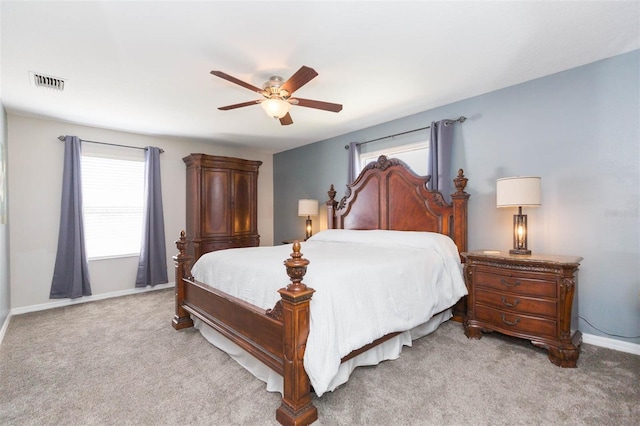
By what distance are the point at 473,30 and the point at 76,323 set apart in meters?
4.70

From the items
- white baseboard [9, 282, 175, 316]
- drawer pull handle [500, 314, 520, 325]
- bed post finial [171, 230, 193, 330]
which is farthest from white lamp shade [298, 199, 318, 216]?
drawer pull handle [500, 314, 520, 325]

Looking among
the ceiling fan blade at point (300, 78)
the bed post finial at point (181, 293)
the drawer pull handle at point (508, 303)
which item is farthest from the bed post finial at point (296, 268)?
the drawer pull handle at point (508, 303)

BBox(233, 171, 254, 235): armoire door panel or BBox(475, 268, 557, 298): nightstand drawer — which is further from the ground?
BBox(233, 171, 254, 235): armoire door panel

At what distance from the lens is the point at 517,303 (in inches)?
102

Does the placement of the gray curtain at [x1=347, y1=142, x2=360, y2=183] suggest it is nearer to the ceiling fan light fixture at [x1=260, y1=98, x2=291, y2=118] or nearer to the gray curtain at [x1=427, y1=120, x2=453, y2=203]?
the gray curtain at [x1=427, y1=120, x2=453, y2=203]

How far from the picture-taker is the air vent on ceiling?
278cm

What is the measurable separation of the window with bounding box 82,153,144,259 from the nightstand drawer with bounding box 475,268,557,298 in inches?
187

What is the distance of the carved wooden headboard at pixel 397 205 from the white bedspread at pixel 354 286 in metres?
0.33

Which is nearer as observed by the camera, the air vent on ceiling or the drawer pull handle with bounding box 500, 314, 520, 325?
the drawer pull handle with bounding box 500, 314, 520, 325

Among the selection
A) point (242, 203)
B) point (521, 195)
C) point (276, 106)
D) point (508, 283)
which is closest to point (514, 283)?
point (508, 283)

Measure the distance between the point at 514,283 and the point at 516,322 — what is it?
0.33 m

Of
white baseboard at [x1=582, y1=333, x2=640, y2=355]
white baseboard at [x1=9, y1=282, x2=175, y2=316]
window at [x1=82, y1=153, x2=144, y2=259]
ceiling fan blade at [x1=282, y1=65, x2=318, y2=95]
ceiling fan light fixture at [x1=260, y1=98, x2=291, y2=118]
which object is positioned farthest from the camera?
window at [x1=82, y1=153, x2=144, y2=259]

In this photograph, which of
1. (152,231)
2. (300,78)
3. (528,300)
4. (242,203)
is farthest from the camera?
(242,203)

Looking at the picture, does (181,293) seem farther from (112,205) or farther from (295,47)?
(295,47)
